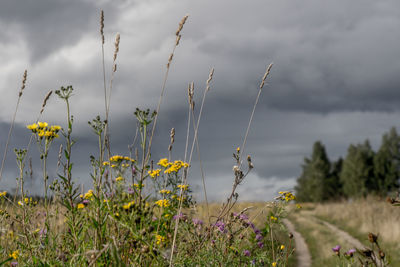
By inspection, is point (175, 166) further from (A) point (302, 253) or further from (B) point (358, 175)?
(B) point (358, 175)

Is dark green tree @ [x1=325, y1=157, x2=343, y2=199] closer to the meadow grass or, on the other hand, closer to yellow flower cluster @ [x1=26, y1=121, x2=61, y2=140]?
the meadow grass

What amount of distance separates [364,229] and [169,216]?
15.7 meters

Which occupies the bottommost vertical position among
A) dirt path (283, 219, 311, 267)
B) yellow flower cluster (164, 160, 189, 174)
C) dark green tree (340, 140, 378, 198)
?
dirt path (283, 219, 311, 267)

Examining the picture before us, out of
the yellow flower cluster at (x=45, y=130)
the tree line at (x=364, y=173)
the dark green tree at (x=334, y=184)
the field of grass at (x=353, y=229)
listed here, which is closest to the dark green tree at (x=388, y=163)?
the tree line at (x=364, y=173)

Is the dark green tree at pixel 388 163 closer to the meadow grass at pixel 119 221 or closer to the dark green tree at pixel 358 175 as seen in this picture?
the dark green tree at pixel 358 175

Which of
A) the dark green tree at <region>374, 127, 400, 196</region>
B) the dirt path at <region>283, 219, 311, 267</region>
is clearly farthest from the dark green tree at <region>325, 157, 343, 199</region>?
the dirt path at <region>283, 219, 311, 267</region>

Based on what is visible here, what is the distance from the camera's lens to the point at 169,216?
3867mm

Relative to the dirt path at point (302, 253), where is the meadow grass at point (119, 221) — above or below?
above

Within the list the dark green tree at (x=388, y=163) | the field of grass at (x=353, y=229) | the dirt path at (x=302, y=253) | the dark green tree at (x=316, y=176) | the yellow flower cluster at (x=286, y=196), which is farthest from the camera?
the dark green tree at (x=316, y=176)

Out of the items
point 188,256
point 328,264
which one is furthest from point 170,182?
point 328,264

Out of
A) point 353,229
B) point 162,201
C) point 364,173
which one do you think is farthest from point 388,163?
point 162,201

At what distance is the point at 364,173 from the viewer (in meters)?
46.8

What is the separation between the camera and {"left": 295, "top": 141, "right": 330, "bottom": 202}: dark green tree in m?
51.4

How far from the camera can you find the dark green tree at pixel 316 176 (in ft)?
169
